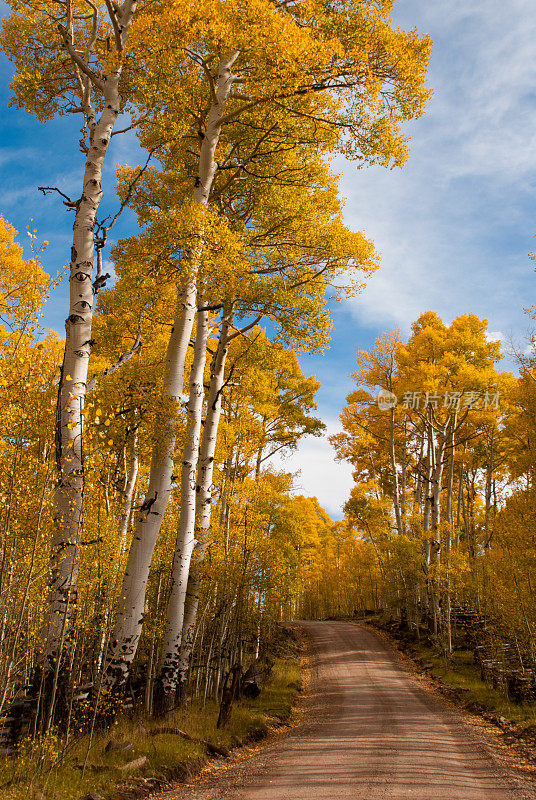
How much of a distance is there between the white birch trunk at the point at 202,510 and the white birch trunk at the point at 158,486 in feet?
5.11

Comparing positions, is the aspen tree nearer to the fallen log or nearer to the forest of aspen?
the forest of aspen

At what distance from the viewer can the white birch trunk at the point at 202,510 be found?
757 cm

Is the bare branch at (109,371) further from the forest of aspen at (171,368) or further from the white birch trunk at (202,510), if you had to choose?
the white birch trunk at (202,510)

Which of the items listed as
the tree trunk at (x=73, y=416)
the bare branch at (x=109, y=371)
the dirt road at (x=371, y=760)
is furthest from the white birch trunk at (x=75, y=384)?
the dirt road at (x=371, y=760)

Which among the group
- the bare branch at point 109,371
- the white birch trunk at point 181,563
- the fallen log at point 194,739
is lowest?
the fallen log at point 194,739

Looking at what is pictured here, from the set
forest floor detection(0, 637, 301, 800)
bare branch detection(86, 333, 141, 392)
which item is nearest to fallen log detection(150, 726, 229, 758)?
forest floor detection(0, 637, 301, 800)

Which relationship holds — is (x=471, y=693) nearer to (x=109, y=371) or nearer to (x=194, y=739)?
(x=194, y=739)

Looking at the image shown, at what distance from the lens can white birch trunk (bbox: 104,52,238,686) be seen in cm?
583

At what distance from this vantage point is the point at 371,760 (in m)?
5.98

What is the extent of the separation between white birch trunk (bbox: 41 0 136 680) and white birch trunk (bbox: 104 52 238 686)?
90cm

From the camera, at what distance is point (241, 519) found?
1048cm

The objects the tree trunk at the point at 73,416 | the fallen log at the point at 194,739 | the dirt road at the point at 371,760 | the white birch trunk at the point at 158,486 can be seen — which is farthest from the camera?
the fallen log at the point at 194,739

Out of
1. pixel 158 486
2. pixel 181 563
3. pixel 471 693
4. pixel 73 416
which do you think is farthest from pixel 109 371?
pixel 471 693

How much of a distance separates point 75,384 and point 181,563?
3.20 m
